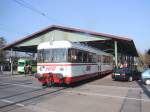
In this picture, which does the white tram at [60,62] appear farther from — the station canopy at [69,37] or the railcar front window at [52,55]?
the station canopy at [69,37]

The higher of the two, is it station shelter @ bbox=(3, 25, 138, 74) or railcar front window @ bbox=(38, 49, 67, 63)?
station shelter @ bbox=(3, 25, 138, 74)

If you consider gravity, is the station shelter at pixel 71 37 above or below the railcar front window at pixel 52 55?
above

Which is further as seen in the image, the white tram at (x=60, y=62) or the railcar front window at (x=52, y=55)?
the railcar front window at (x=52, y=55)

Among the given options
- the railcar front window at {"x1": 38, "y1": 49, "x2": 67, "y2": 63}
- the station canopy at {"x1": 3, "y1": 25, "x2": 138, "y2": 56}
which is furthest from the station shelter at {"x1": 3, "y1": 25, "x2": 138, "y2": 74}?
the railcar front window at {"x1": 38, "y1": 49, "x2": 67, "y2": 63}

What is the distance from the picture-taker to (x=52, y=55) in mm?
16422

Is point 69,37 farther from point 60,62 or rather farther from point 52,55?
point 60,62

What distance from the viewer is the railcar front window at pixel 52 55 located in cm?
1587

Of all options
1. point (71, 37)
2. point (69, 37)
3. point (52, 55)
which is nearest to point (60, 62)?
point (52, 55)

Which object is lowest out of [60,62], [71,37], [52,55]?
[60,62]

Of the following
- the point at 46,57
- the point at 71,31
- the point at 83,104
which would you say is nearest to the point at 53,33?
the point at 71,31

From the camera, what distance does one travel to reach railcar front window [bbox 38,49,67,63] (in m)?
15.9

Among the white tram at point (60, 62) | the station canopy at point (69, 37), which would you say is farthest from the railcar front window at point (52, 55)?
the station canopy at point (69, 37)

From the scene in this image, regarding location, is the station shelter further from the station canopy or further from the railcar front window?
the railcar front window

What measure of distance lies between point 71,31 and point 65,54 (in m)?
15.6
